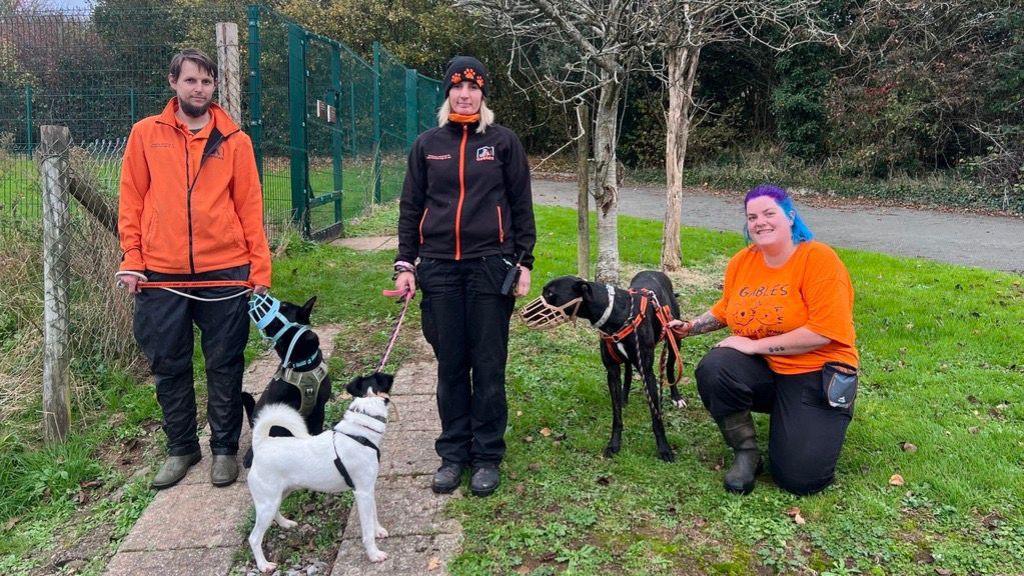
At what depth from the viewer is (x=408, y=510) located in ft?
10.2

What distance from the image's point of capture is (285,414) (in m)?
2.84

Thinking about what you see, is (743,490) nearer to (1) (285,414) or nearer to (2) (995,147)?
(1) (285,414)

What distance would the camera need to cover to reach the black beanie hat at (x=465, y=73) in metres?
2.97

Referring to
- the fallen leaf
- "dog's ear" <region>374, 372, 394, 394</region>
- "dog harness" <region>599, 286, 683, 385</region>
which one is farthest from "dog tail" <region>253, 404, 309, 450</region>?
the fallen leaf

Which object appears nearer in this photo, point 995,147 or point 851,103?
point 995,147

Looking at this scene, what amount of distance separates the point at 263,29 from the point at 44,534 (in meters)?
5.75

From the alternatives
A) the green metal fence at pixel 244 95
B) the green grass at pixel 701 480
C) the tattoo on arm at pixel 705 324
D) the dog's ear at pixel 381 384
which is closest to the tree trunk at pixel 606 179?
the green grass at pixel 701 480

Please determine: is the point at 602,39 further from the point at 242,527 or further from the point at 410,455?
the point at 242,527

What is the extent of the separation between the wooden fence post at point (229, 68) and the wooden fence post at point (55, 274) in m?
2.48

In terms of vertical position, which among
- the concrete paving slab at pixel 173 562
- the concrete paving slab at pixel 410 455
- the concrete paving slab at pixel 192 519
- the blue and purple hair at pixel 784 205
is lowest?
the concrete paving slab at pixel 173 562

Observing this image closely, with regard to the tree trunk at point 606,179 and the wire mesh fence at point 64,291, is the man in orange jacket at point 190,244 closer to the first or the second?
the wire mesh fence at point 64,291

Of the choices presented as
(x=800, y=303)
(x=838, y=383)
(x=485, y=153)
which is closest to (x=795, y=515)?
(x=838, y=383)

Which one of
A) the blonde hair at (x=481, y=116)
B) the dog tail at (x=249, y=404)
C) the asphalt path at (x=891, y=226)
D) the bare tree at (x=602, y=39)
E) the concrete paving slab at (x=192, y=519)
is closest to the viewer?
the concrete paving slab at (x=192, y=519)

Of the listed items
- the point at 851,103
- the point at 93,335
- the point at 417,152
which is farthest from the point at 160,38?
the point at 851,103
